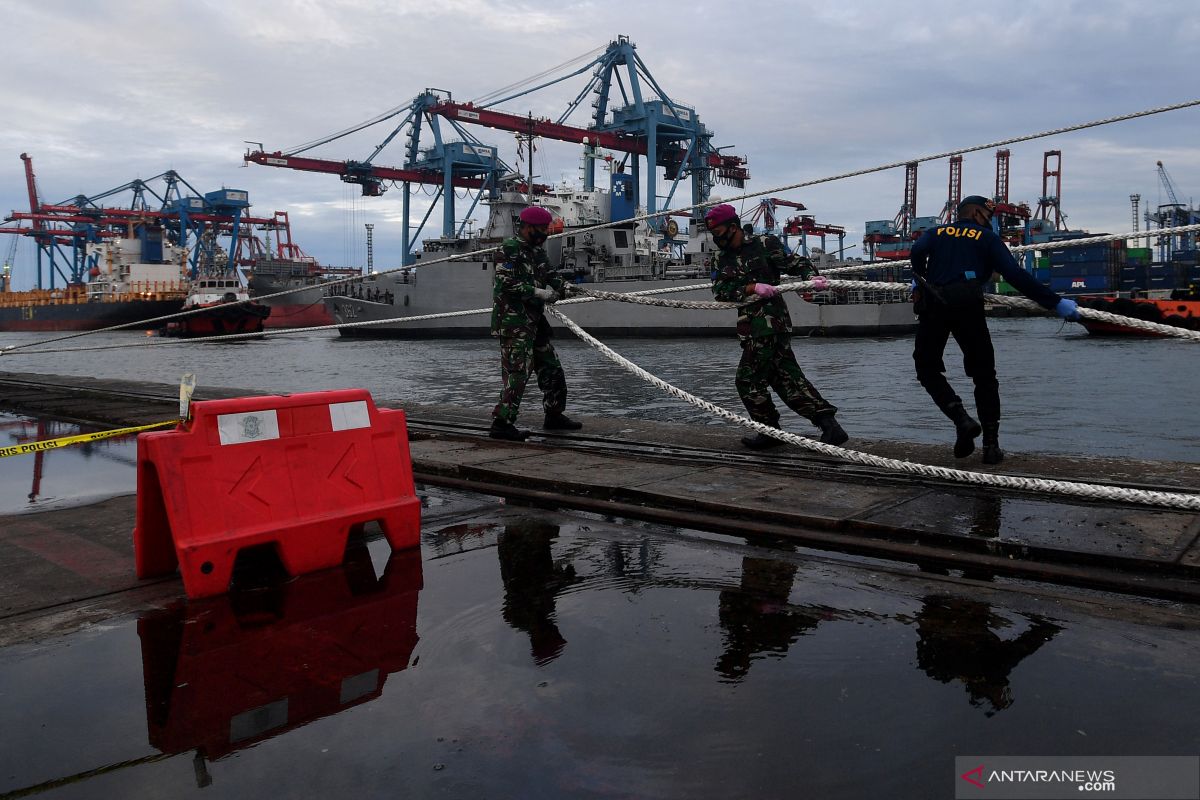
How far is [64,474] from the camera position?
5.10 metres

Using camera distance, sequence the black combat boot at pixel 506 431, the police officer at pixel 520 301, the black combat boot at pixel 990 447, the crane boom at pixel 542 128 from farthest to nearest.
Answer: the crane boom at pixel 542 128
the black combat boot at pixel 506 431
the police officer at pixel 520 301
the black combat boot at pixel 990 447

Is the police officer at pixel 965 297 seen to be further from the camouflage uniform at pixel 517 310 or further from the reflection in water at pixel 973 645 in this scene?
the camouflage uniform at pixel 517 310

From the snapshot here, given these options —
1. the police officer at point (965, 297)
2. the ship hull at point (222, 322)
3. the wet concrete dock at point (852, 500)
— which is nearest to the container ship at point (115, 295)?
the ship hull at point (222, 322)

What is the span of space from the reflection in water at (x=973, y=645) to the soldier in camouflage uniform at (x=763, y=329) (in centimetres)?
269

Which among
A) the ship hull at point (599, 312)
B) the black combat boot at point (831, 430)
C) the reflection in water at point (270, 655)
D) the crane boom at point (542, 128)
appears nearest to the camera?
the reflection in water at point (270, 655)

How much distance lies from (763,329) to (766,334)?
0.04 m

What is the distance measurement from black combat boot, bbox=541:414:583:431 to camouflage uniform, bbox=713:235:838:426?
1.51m

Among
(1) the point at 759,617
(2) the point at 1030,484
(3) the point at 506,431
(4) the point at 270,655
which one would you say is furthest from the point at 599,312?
(4) the point at 270,655

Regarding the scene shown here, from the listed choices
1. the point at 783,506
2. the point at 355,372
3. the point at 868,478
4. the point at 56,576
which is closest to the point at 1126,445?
the point at 868,478

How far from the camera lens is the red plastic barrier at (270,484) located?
Answer: 9.01ft

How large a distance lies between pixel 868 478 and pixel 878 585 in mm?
1646

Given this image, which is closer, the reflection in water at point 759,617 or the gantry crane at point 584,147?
the reflection in water at point 759,617

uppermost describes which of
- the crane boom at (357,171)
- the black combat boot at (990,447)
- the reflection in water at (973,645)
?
the crane boom at (357,171)

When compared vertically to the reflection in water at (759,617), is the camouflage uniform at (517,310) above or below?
above
